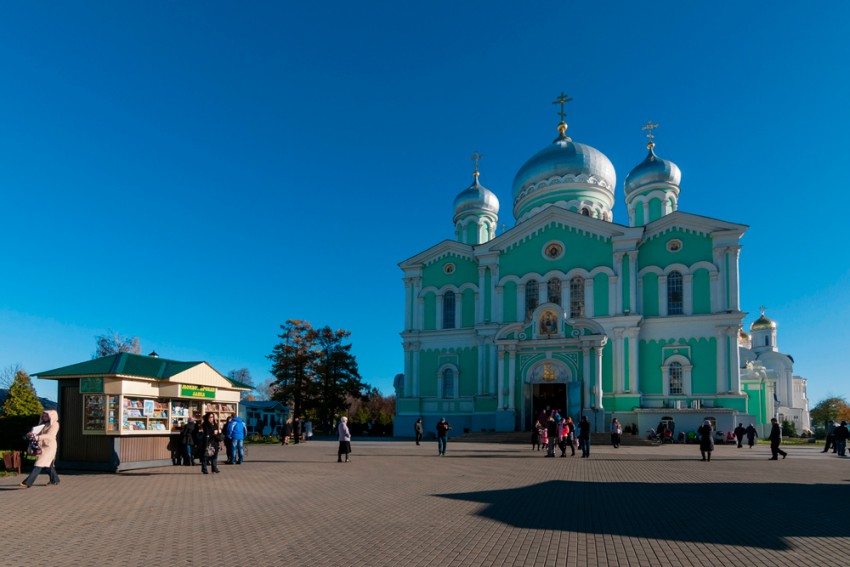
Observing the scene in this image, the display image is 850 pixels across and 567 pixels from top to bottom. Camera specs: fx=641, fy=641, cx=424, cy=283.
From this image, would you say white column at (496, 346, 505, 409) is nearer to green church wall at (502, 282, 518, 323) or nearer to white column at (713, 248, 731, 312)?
green church wall at (502, 282, 518, 323)

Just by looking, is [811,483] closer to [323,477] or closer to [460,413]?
[323,477]

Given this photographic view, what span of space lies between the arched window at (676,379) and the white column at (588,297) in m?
5.27

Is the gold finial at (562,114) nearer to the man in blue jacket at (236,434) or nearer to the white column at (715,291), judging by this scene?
the white column at (715,291)

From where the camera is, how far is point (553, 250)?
39125 millimetres

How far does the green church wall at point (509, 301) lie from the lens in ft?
129

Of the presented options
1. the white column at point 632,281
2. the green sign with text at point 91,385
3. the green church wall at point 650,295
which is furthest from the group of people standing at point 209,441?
the green church wall at point 650,295

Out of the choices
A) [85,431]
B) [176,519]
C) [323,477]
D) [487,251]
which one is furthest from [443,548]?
[487,251]

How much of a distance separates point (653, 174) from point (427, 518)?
37820 mm

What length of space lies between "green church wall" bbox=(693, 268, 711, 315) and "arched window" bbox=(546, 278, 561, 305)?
758 centimetres

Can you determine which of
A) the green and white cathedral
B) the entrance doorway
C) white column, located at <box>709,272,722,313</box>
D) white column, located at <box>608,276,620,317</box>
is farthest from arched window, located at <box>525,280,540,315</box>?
white column, located at <box>709,272,722,313</box>

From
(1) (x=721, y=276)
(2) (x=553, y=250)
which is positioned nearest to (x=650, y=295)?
(1) (x=721, y=276)

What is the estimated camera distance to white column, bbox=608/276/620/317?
121 feet

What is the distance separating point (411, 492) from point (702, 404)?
88.4 ft

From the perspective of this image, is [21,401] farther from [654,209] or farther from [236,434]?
[654,209]
